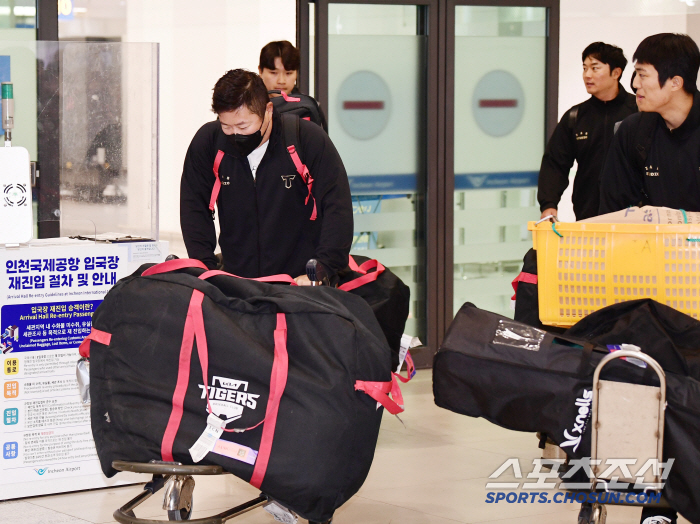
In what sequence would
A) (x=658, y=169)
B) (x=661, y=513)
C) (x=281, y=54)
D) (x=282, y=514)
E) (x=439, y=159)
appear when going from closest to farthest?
(x=661, y=513) → (x=658, y=169) → (x=282, y=514) → (x=281, y=54) → (x=439, y=159)

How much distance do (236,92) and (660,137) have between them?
140cm

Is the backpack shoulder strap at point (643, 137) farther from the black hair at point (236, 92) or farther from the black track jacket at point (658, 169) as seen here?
the black hair at point (236, 92)

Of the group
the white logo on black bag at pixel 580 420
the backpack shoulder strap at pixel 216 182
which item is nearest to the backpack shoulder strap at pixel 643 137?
the white logo on black bag at pixel 580 420

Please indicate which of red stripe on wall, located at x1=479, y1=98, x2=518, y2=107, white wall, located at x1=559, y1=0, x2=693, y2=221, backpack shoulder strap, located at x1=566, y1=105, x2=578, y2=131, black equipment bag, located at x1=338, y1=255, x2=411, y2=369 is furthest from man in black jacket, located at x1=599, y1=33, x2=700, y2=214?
white wall, located at x1=559, y1=0, x2=693, y2=221

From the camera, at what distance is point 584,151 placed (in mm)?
4945

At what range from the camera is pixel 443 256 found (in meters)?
6.38

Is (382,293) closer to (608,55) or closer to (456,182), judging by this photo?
(608,55)

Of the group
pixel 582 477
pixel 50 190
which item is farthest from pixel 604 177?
pixel 50 190

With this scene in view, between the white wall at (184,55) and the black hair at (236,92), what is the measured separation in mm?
2544

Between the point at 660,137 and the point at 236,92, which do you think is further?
the point at 660,137

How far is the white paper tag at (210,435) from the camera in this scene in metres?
2.46

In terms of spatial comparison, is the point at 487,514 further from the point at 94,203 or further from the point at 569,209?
the point at 569,209

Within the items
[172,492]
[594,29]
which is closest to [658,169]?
[172,492]

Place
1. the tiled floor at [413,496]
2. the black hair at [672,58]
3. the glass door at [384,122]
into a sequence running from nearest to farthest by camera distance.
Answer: the black hair at [672,58] < the tiled floor at [413,496] < the glass door at [384,122]
